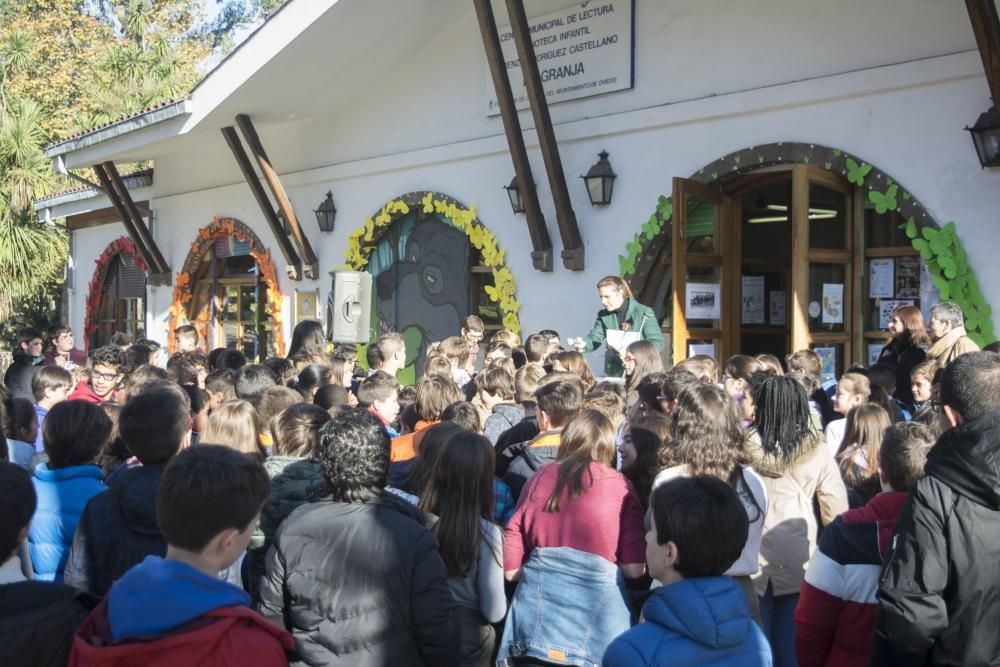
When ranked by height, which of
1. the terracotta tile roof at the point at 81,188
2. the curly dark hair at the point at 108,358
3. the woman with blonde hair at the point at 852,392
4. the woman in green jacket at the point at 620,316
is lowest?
the woman with blonde hair at the point at 852,392

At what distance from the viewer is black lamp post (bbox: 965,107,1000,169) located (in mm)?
7324

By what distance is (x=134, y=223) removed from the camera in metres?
16.7

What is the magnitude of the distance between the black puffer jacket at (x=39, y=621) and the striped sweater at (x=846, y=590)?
6.97 ft

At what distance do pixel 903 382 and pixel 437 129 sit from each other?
7271mm

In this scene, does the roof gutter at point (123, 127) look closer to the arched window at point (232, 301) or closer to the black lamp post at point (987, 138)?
the arched window at point (232, 301)

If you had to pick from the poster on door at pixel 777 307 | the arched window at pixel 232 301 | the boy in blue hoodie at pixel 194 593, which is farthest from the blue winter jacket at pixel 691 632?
the arched window at pixel 232 301

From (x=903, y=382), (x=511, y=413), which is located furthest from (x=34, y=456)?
(x=903, y=382)

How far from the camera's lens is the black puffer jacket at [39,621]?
2.29m

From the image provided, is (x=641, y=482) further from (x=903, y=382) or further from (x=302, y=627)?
(x=903, y=382)

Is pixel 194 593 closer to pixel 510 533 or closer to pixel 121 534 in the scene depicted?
pixel 121 534

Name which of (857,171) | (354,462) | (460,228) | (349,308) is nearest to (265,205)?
(460,228)

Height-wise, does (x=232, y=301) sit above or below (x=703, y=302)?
above

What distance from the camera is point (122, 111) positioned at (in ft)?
70.7

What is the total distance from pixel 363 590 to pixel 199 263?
14.7 m
